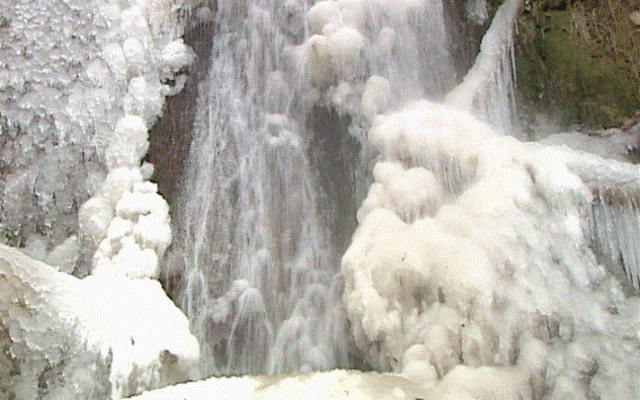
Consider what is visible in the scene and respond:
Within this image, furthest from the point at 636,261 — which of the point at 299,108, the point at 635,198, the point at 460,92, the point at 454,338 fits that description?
the point at 299,108

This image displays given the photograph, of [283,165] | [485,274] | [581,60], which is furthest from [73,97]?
[581,60]

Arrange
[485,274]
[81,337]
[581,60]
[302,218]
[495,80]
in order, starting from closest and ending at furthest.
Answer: [81,337] < [485,274] < [302,218] < [495,80] < [581,60]

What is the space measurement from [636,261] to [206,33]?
4277 mm

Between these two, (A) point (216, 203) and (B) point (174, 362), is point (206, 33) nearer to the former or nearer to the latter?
(A) point (216, 203)

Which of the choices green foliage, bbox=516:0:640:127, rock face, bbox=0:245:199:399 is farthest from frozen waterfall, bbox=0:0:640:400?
green foliage, bbox=516:0:640:127

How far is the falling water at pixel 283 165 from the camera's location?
4359 mm

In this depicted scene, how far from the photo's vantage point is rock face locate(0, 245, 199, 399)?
304 centimetres

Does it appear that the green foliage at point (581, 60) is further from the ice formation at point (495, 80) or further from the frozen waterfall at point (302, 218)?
the frozen waterfall at point (302, 218)

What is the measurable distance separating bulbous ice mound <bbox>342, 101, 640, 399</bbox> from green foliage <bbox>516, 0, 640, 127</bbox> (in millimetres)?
1703

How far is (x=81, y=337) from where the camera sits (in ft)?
10.7

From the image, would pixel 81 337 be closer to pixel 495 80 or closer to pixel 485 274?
pixel 485 274

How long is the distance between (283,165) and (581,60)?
11.2 ft

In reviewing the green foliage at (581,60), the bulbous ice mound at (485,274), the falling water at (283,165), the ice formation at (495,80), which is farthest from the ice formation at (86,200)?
the green foliage at (581,60)

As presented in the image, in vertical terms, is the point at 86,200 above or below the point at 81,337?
above
